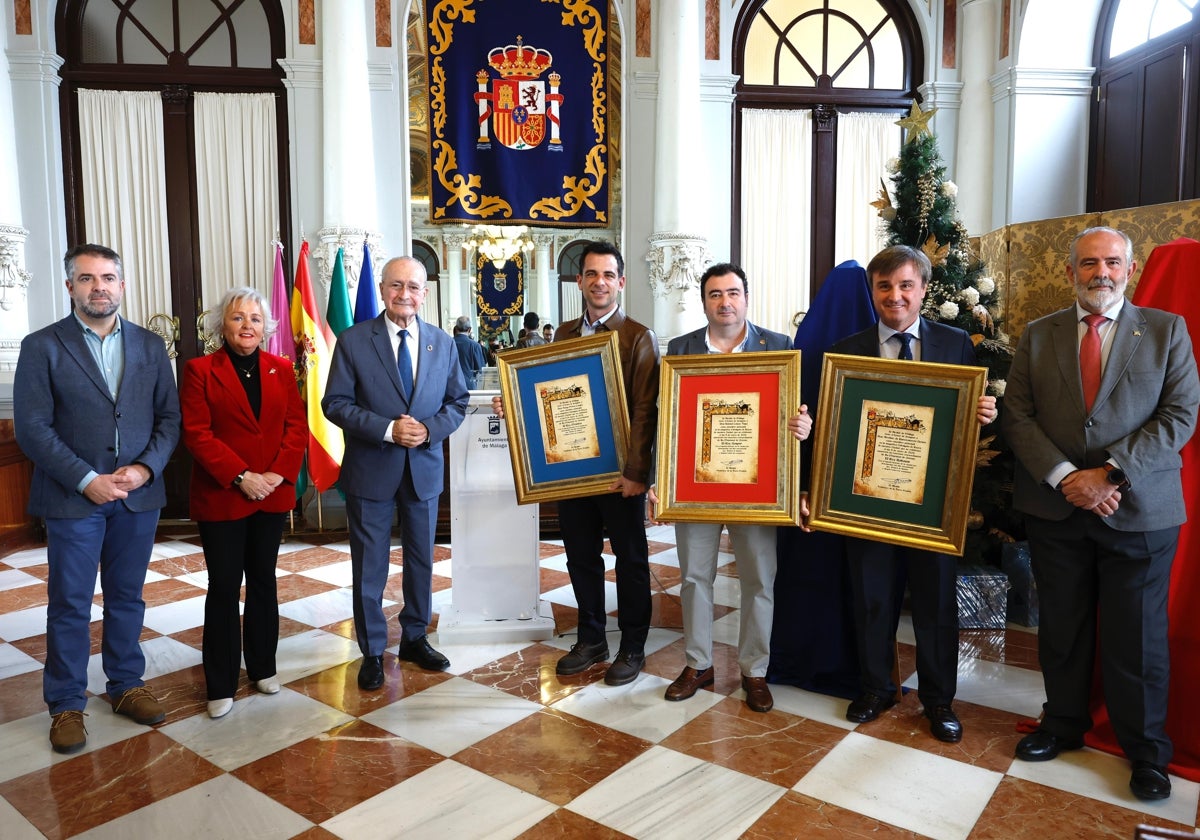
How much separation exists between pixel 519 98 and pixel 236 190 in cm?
250

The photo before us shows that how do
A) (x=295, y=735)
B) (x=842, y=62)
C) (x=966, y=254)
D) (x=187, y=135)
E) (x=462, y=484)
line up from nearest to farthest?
(x=295, y=735)
(x=462, y=484)
(x=966, y=254)
(x=187, y=135)
(x=842, y=62)

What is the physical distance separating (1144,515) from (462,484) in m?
2.58

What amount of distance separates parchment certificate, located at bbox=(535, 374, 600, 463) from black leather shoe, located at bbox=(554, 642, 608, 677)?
84 cm

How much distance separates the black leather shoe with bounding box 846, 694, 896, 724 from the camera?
2883 mm

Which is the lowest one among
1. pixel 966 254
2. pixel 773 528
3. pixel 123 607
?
pixel 123 607

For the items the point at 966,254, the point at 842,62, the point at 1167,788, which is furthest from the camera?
the point at 842,62

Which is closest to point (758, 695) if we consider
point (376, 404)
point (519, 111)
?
point (376, 404)

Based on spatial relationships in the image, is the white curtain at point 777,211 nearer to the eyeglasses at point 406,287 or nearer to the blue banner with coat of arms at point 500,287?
the blue banner with coat of arms at point 500,287

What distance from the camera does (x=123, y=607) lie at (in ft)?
9.81

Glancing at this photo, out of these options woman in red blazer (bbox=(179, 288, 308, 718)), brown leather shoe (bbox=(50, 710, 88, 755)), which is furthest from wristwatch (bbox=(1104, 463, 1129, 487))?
brown leather shoe (bbox=(50, 710, 88, 755))

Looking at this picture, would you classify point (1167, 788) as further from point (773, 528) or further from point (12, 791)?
point (12, 791)

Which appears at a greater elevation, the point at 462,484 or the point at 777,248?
the point at 777,248

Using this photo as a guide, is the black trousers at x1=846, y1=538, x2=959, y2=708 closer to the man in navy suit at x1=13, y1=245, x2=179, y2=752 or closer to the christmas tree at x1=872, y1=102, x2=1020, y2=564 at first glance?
the christmas tree at x1=872, y1=102, x2=1020, y2=564

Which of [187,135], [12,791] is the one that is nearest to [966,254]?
[12,791]
